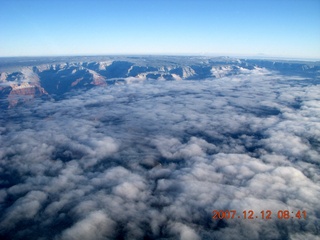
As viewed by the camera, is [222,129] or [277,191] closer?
[277,191]

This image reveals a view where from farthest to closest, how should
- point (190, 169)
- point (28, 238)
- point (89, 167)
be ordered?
point (89, 167) < point (190, 169) < point (28, 238)

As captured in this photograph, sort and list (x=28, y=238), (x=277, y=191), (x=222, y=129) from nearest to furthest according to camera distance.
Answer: (x=28, y=238) < (x=277, y=191) < (x=222, y=129)

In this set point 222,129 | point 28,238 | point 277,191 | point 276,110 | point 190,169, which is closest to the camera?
point 28,238

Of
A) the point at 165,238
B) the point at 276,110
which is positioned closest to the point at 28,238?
the point at 165,238

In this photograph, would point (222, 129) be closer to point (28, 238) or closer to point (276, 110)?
point (276, 110)

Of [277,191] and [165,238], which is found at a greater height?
[277,191]

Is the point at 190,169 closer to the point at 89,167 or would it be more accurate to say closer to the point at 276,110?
the point at 89,167

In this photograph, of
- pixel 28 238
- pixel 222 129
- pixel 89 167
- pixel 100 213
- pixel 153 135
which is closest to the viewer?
pixel 28 238

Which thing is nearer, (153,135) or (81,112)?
(153,135)

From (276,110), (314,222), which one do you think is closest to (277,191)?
(314,222)
